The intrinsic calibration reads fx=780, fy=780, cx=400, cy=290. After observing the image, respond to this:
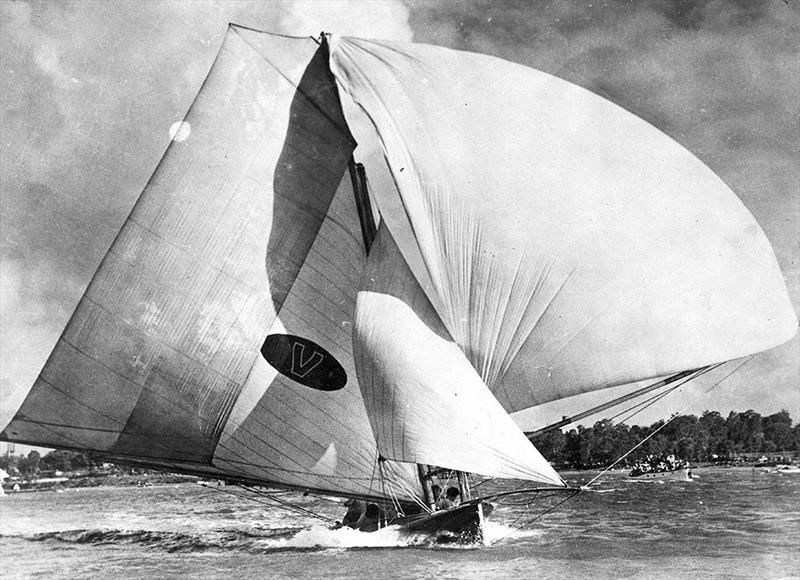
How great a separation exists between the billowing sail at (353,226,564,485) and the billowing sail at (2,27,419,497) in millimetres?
884

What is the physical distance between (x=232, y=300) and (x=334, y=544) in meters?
2.62

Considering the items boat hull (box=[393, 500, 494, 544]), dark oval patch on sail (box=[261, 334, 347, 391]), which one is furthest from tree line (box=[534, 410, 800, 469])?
dark oval patch on sail (box=[261, 334, 347, 391])

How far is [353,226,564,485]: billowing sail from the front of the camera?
597 centimetres

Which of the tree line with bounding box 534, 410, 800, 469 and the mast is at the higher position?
the mast

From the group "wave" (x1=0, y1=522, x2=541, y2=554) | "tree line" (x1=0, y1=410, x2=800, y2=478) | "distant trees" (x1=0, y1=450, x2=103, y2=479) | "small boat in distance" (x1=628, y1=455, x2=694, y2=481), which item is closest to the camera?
"wave" (x1=0, y1=522, x2=541, y2=554)

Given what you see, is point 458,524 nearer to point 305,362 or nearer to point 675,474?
point 305,362

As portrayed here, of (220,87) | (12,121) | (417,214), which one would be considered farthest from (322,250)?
(12,121)

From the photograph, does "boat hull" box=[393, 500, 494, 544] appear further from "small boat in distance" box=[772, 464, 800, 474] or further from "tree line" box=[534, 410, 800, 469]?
"small boat in distance" box=[772, 464, 800, 474]

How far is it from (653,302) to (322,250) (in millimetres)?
2927

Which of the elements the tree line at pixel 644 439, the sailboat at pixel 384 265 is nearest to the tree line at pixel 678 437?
the tree line at pixel 644 439

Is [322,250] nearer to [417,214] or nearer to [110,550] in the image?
[417,214]

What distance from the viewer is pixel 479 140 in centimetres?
648

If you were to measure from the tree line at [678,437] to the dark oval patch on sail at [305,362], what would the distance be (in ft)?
7.78

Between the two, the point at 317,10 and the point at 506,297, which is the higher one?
the point at 317,10
